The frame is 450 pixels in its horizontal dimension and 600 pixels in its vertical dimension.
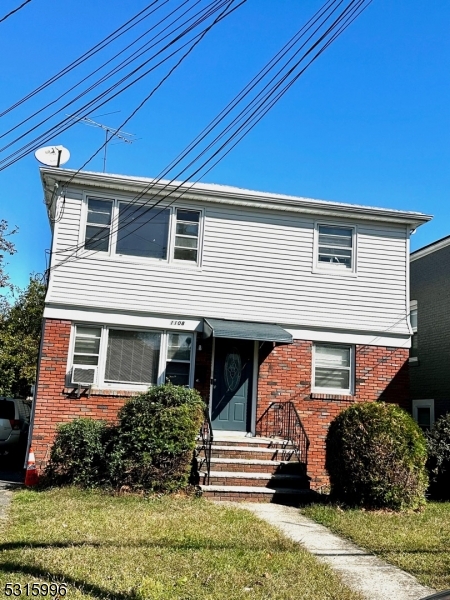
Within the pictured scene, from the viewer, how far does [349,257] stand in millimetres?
13203

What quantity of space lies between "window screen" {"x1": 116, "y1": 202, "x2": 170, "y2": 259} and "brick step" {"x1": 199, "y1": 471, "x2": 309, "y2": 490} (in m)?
4.81

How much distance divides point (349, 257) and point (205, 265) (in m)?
3.34

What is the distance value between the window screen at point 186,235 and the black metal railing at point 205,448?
140 inches

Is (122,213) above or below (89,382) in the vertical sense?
above

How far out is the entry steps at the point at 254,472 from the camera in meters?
9.51

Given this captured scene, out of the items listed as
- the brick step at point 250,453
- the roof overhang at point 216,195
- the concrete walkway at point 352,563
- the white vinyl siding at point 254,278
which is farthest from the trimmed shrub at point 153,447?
the roof overhang at point 216,195

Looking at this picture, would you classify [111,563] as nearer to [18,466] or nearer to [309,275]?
[309,275]

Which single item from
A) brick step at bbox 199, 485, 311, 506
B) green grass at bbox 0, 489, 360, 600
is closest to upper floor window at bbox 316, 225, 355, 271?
brick step at bbox 199, 485, 311, 506

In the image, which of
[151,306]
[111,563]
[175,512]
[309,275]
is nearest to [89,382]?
[151,306]

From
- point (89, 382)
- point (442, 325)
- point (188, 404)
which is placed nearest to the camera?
point (188, 404)

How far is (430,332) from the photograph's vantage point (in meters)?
16.0

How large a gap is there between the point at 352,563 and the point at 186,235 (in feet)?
26.5

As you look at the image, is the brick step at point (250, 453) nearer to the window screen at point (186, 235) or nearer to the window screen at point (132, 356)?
the window screen at point (132, 356)

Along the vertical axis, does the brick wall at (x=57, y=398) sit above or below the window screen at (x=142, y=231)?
below
